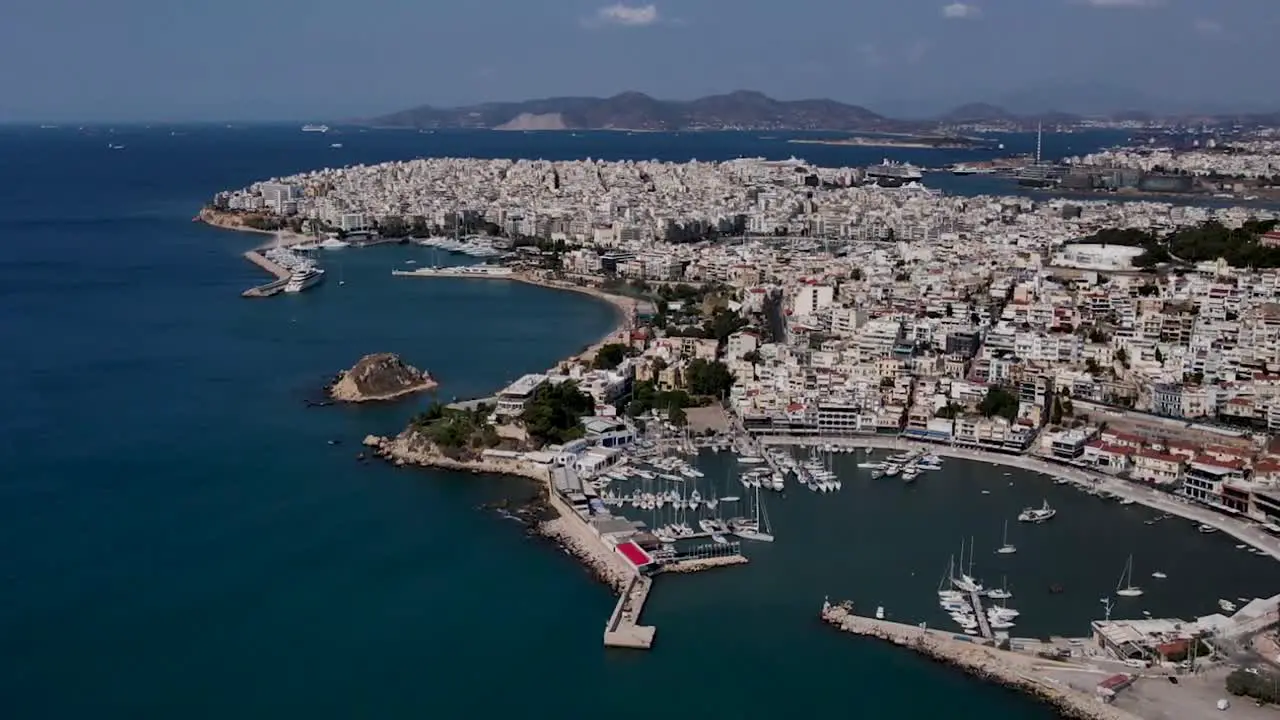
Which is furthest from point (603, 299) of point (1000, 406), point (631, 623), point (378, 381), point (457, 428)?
point (631, 623)

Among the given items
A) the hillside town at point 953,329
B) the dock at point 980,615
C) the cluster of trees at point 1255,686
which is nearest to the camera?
the cluster of trees at point 1255,686

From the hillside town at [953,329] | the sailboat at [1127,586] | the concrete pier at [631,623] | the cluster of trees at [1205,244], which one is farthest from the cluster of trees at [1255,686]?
the cluster of trees at [1205,244]

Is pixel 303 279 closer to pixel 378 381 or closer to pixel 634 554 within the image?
pixel 378 381

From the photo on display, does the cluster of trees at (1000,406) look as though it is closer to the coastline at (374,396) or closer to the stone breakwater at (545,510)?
the stone breakwater at (545,510)

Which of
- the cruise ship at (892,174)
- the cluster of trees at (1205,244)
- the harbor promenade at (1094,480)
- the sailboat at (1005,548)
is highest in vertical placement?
the cruise ship at (892,174)

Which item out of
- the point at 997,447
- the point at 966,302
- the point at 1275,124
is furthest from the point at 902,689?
the point at 1275,124

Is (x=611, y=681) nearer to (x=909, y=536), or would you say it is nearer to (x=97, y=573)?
(x=909, y=536)

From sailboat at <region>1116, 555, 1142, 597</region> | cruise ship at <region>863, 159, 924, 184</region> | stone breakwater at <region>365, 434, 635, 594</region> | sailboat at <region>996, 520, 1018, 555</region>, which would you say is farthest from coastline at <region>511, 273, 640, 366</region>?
cruise ship at <region>863, 159, 924, 184</region>
